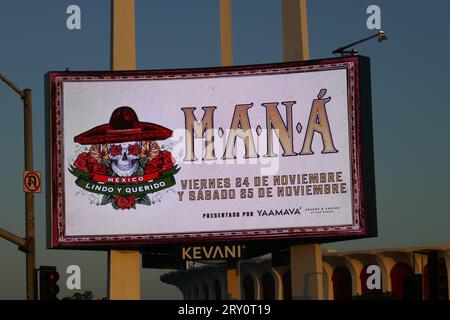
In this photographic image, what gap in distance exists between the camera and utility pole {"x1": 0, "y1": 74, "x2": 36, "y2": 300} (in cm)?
3197

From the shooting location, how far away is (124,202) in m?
46.0

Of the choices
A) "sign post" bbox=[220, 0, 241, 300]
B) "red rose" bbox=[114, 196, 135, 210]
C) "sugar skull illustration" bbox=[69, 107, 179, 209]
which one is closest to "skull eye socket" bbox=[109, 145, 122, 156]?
"sugar skull illustration" bbox=[69, 107, 179, 209]

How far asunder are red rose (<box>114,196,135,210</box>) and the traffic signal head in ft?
49.9

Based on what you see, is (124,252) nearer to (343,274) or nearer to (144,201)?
(144,201)

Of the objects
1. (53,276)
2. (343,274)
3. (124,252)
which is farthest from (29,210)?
(343,274)

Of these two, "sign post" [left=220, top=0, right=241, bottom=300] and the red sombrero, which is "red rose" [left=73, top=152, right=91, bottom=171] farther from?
"sign post" [left=220, top=0, right=241, bottom=300]

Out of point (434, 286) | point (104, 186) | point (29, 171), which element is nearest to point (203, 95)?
point (104, 186)

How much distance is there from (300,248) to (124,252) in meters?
7.36

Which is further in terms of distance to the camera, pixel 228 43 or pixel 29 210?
pixel 228 43

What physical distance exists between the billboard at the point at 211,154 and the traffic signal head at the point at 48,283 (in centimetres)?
1476

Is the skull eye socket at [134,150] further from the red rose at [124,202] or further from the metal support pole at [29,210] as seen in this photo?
the metal support pole at [29,210]

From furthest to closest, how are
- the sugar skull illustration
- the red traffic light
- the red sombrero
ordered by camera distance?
the red sombrero → the sugar skull illustration → the red traffic light

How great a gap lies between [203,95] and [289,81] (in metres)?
3.67
